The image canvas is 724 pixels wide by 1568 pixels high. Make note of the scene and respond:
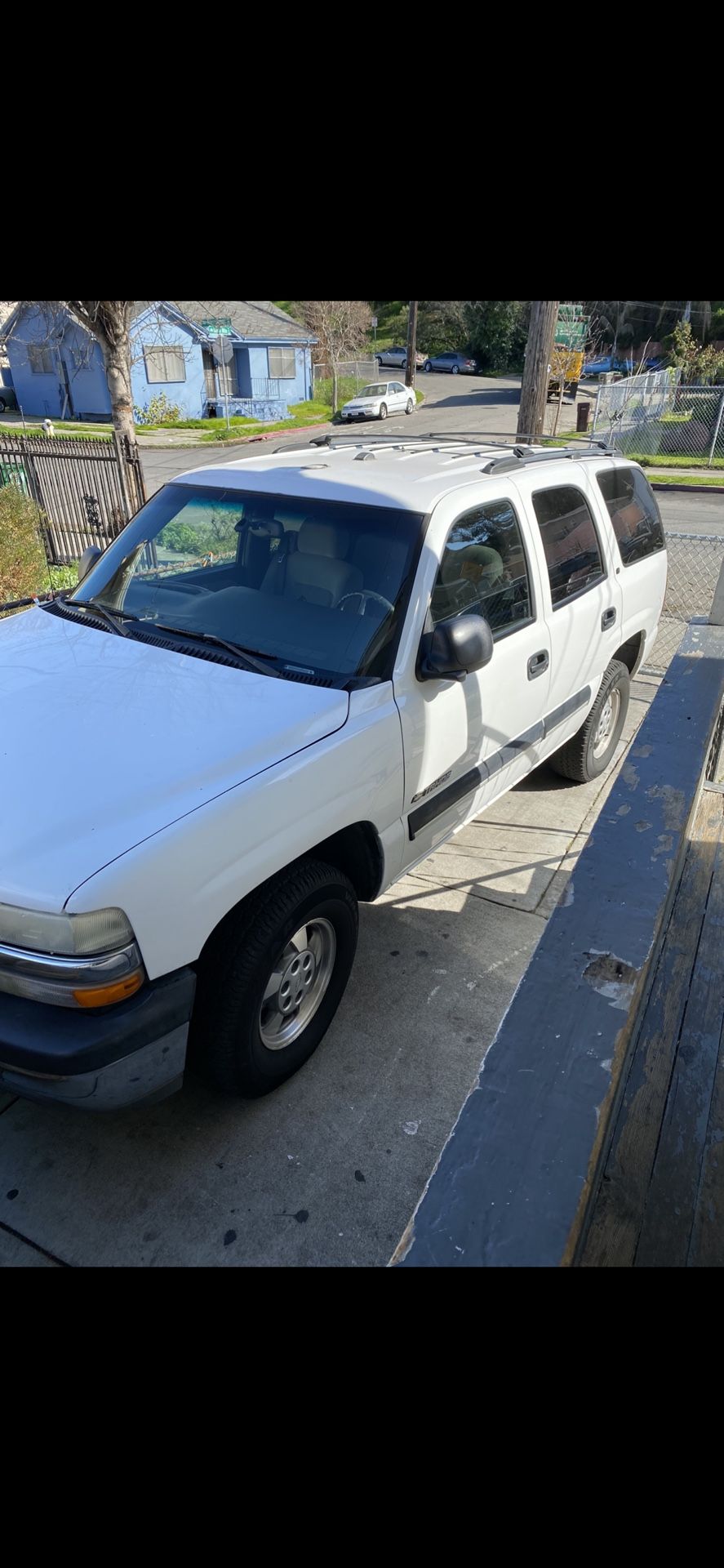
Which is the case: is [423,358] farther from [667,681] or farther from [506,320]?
[667,681]

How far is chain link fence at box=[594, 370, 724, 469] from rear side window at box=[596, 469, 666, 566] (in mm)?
17426

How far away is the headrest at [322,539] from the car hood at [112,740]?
738 millimetres

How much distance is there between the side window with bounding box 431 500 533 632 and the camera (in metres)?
3.59

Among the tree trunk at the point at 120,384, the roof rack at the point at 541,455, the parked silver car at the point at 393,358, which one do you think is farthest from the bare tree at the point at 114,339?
the parked silver car at the point at 393,358

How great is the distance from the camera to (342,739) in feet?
9.58

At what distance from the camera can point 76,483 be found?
408 inches

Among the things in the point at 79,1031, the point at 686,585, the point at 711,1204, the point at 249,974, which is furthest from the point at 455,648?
the point at 686,585

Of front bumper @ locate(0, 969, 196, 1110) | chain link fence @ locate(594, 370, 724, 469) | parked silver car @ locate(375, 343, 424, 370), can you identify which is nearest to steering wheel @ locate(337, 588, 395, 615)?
front bumper @ locate(0, 969, 196, 1110)

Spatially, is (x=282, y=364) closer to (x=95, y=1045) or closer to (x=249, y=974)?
(x=249, y=974)

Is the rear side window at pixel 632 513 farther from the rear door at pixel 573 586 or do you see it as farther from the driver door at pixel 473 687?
the driver door at pixel 473 687

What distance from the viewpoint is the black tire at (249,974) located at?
2.70 meters

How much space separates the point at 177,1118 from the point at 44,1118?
48 centimetres

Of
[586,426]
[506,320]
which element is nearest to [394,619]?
[586,426]

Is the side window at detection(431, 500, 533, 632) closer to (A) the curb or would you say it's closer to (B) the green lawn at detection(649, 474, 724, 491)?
(A) the curb
